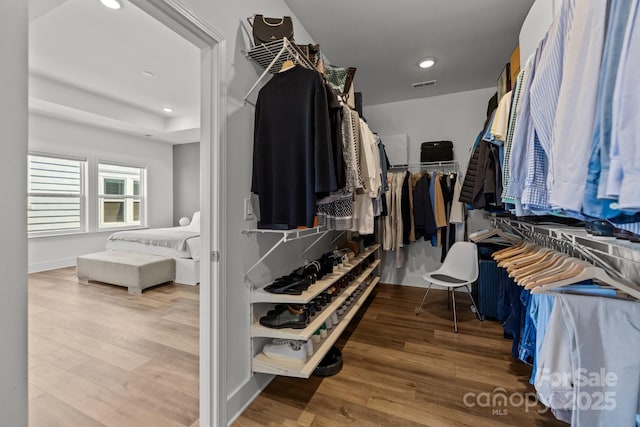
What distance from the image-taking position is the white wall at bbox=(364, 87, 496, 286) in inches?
136

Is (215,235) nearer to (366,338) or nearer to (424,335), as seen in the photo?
(366,338)

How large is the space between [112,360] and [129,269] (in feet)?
5.48

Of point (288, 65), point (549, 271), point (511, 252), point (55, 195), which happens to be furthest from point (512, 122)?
point (55, 195)

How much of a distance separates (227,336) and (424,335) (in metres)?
1.73

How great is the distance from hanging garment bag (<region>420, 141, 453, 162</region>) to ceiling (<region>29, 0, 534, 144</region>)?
663 millimetres

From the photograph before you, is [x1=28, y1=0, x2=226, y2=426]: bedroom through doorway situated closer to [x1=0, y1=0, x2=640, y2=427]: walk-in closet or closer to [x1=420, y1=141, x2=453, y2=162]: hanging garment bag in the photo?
[x1=0, y1=0, x2=640, y2=427]: walk-in closet

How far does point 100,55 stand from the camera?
2.90 m

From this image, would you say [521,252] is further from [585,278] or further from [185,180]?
[185,180]

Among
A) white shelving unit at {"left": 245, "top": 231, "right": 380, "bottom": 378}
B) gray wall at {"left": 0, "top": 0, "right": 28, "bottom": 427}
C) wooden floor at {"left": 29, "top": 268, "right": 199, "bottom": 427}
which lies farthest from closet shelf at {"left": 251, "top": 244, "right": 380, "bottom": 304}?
gray wall at {"left": 0, "top": 0, "right": 28, "bottom": 427}

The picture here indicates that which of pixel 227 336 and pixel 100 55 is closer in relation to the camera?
pixel 227 336

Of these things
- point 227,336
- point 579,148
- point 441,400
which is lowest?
point 441,400

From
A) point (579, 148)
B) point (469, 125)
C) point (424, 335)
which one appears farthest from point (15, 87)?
point (469, 125)

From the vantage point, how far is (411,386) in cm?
169

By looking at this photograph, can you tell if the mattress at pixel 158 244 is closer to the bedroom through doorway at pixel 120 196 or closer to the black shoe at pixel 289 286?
the bedroom through doorway at pixel 120 196
